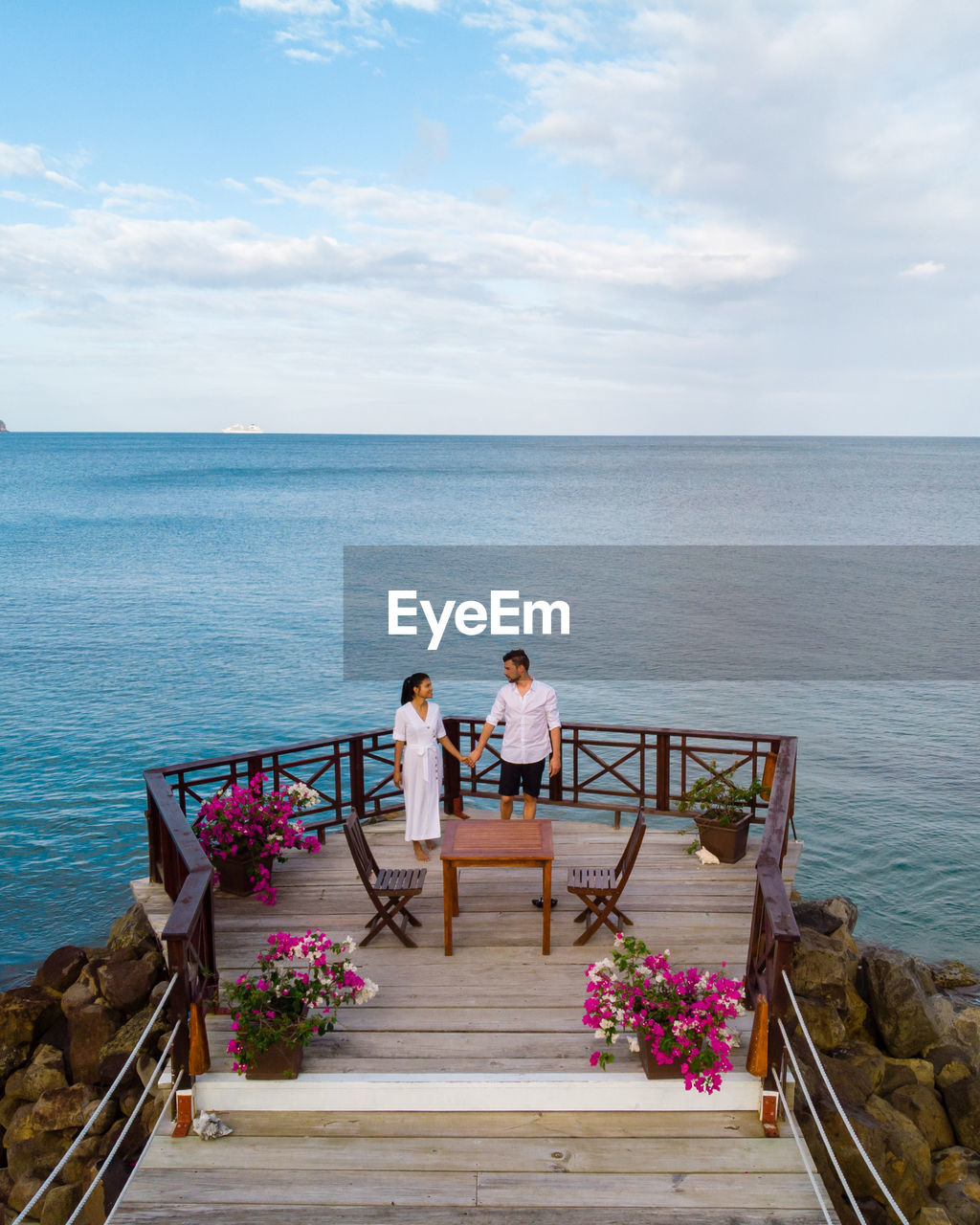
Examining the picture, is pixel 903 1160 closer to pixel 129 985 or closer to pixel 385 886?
pixel 385 886

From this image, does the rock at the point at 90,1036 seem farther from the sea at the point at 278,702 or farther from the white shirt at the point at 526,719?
the sea at the point at 278,702

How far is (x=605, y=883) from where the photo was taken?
859 cm

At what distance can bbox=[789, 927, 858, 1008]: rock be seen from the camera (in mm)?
9891

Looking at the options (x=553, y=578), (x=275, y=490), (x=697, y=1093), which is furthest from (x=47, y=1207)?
(x=275, y=490)

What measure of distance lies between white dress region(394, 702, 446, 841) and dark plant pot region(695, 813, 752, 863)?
2892 mm

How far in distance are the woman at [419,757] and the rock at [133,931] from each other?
2916mm

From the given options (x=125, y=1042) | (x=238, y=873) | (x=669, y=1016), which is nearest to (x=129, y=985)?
(x=125, y=1042)

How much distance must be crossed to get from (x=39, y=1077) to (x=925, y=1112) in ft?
29.2

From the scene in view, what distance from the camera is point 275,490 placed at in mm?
121250

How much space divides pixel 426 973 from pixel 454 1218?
259cm

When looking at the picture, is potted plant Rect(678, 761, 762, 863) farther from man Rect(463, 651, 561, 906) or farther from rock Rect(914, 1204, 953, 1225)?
rock Rect(914, 1204, 953, 1225)

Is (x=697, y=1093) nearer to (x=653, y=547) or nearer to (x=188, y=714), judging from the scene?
(x=188, y=714)

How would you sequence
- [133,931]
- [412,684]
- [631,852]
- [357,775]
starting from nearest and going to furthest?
[631,852], [412,684], [133,931], [357,775]

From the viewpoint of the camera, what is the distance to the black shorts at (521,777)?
10461 mm
